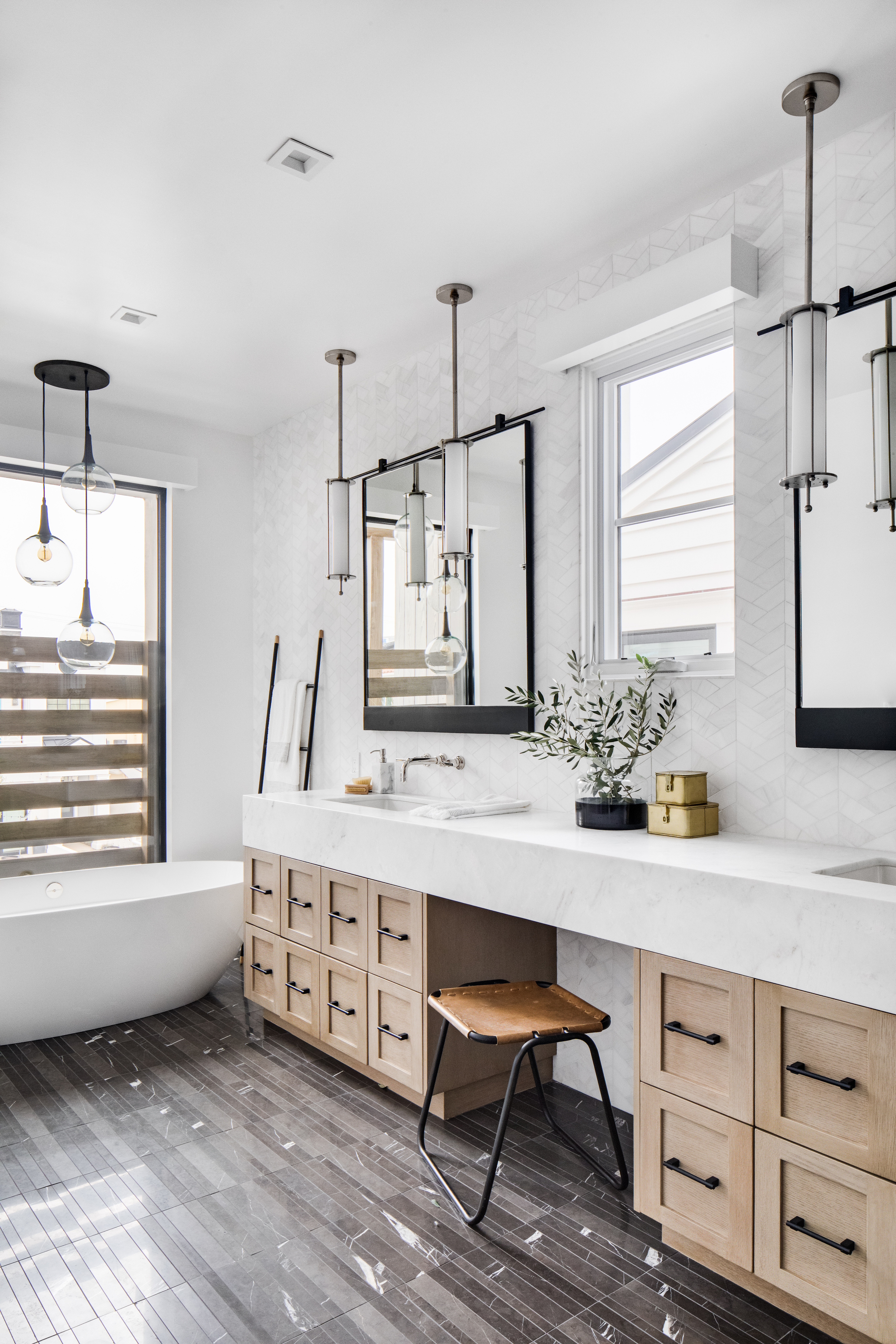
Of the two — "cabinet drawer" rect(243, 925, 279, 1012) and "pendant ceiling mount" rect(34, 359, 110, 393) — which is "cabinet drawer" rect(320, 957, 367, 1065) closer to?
"cabinet drawer" rect(243, 925, 279, 1012)

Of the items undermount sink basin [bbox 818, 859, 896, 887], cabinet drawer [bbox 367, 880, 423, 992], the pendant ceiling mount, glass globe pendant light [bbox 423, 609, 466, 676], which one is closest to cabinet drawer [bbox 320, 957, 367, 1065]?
cabinet drawer [bbox 367, 880, 423, 992]

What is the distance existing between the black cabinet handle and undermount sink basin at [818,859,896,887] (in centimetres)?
43

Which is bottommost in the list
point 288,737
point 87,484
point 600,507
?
point 288,737

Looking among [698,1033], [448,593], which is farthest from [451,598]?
[698,1033]

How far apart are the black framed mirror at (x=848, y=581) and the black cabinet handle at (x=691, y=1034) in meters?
0.78

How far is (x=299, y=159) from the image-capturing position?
236cm

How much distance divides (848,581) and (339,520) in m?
1.96

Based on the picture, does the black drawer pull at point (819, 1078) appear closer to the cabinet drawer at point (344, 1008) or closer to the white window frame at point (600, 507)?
the white window frame at point (600, 507)

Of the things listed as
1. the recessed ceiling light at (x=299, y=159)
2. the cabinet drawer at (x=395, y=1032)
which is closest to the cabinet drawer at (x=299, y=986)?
the cabinet drawer at (x=395, y=1032)

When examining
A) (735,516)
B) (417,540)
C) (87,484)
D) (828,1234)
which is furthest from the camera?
(87,484)

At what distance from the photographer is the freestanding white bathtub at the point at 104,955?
326 centimetres

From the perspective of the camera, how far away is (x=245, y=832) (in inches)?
144

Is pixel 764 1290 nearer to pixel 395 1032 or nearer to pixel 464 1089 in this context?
pixel 464 1089

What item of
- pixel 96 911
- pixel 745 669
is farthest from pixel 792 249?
pixel 96 911
